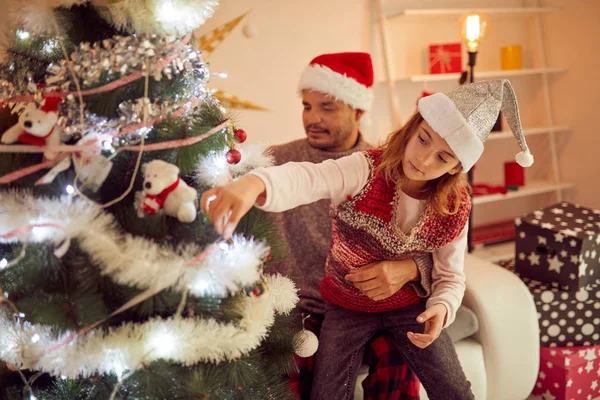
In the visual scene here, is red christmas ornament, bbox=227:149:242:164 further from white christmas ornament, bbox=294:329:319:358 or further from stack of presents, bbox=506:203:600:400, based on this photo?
stack of presents, bbox=506:203:600:400

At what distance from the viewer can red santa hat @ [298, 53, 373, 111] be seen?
1776mm

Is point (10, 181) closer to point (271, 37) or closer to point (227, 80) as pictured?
point (227, 80)

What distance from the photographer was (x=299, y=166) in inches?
42.2

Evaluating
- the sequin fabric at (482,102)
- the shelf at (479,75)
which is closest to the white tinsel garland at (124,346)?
the sequin fabric at (482,102)

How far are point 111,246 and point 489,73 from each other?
2561 millimetres

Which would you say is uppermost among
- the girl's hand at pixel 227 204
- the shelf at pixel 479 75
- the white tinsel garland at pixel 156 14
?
the white tinsel garland at pixel 156 14

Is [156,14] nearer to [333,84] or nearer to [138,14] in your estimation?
[138,14]

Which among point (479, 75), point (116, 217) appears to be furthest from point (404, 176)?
point (479, 75)

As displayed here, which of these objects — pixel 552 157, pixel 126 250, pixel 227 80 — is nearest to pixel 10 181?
pixel 126 250

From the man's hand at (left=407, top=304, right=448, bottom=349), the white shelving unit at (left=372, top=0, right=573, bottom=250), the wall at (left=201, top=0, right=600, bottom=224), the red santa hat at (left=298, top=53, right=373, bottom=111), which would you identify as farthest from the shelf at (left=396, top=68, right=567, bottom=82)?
the man's hand at (left=407, top=304, right=448, bottom=349)

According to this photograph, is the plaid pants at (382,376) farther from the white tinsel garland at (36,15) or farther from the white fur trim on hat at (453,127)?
the white tinsel garland at (36,15)

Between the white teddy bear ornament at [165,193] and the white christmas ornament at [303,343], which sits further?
the white christmas ornament at [303,343]

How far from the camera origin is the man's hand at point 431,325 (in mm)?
1120

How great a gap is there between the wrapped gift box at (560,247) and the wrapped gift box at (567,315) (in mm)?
44
